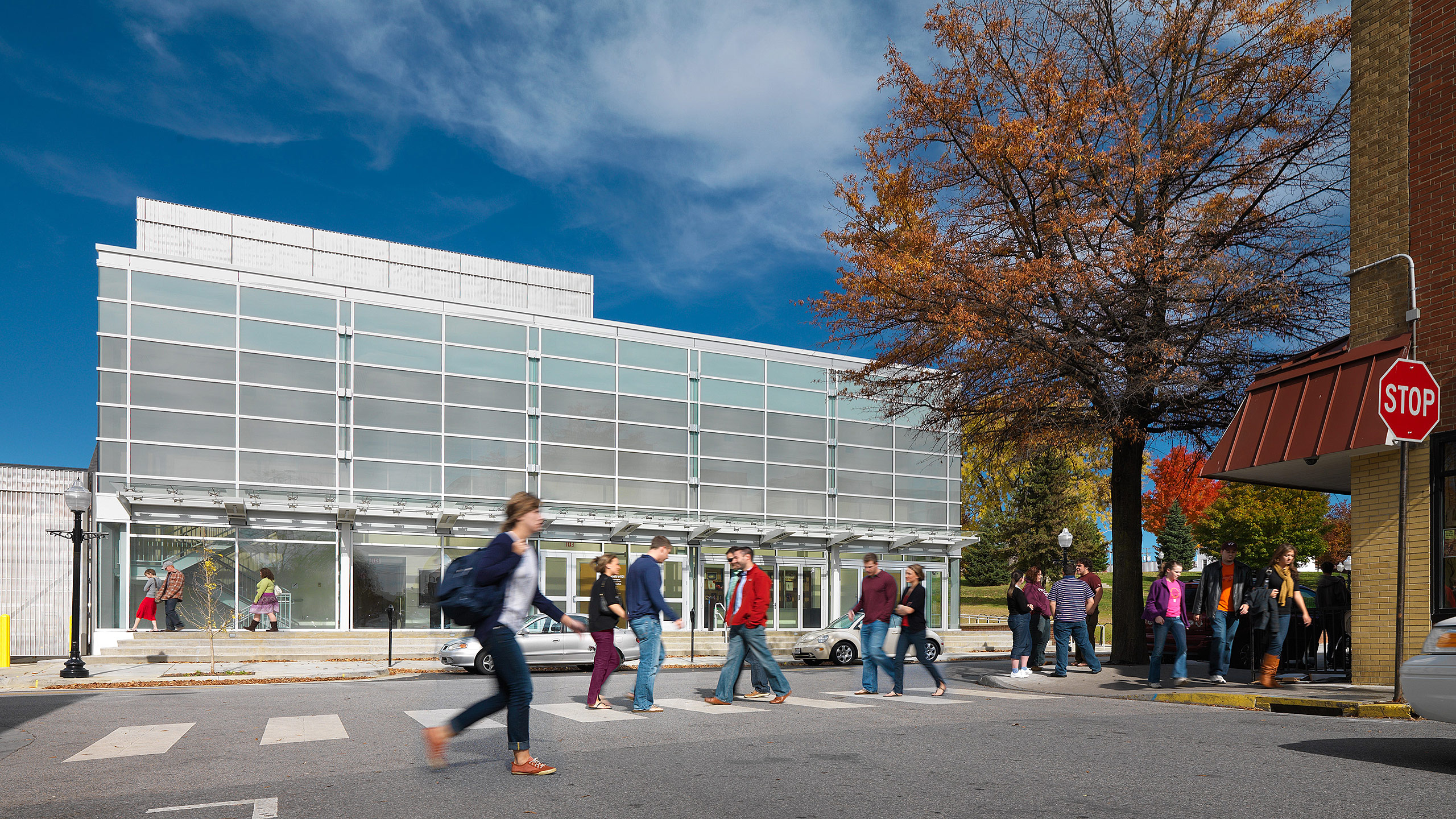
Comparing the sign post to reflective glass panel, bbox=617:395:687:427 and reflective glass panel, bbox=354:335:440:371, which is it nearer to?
reflective glass panel, bbox=617:395:687:427

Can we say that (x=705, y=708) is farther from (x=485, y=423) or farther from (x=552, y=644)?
(x=485, y=423)

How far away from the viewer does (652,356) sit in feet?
113

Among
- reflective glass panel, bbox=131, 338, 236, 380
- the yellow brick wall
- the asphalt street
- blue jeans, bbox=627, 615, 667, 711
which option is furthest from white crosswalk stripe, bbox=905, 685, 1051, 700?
reflective glass panel, bbox=131, 338, 236, 380

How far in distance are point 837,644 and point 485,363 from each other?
14.9 meters

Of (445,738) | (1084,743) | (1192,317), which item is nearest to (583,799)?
(445,738)

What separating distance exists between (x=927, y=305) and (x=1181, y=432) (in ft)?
18.6

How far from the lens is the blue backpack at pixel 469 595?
21.2ft

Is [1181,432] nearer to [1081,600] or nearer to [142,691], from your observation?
[1081,600]

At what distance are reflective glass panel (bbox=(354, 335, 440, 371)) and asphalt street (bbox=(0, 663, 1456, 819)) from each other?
63.5ft

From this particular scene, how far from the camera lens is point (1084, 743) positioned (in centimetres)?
812

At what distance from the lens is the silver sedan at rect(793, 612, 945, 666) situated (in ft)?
73.5

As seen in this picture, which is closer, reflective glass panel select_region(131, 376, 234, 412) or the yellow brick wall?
the yellow brick wall

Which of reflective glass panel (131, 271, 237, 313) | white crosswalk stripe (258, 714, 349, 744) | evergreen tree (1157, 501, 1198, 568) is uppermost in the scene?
reflective glass panel (131, 271, 237, 313)

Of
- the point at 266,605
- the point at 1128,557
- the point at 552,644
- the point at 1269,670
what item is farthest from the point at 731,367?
the point at 1269,670
